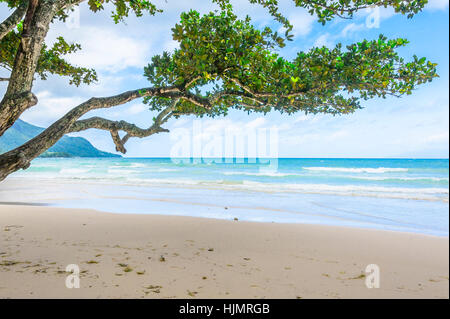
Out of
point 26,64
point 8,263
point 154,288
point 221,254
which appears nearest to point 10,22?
point 26,64

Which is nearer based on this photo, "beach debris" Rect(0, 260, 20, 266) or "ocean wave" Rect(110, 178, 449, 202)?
"beach debris" Rect(0, 260, 20, 266)

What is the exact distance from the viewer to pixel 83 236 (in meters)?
5.40

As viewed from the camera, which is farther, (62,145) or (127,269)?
(62,145)

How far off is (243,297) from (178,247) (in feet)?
6.71

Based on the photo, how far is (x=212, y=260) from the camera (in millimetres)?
4109

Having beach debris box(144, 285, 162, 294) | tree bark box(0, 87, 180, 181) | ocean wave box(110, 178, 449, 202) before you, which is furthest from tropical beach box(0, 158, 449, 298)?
ocean wave box(110, 178, 449, 202)

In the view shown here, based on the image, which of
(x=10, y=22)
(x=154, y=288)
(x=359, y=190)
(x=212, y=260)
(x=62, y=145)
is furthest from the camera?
(x=62, y=145)

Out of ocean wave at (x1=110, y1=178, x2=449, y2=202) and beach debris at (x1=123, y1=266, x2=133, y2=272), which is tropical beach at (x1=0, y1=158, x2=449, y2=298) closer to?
beach debris at (x1=123, y1=266, x2=133, y2=272)

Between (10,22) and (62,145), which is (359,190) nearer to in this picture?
(10,22)

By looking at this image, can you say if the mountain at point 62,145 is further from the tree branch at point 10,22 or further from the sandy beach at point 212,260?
the tree branch at point 10,22

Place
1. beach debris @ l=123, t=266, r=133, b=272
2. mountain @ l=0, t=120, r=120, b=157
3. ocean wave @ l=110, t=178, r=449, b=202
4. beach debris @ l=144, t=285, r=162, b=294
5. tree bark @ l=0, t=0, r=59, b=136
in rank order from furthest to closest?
mountain @ l=0, t=120, r=120, b=157, ocean wave @ l=110, t=178, r=449, b=202, beach debris @ l=123, t=266, r=133, b=272, tree bark @ l=0, t=0, r=59, b=136, beach debris @ l=144, t=285, r=162, b=294

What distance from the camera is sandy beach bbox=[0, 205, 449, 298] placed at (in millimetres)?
3119

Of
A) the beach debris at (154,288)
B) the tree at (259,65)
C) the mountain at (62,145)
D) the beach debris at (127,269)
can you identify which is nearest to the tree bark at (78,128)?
the tree at (259,65)

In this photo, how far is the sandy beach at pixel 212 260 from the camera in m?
3.12
